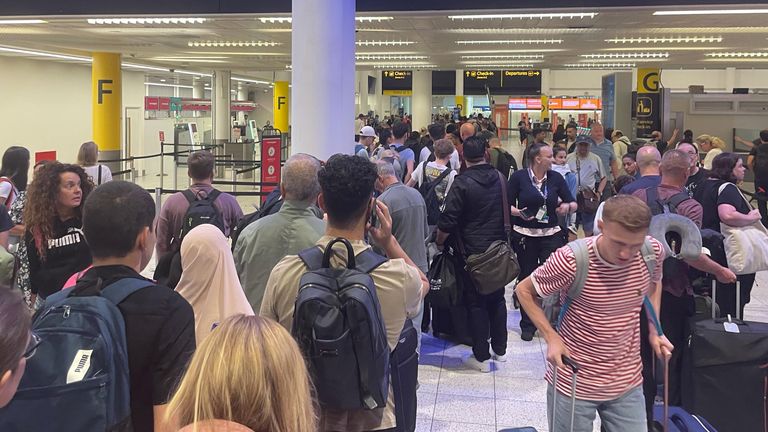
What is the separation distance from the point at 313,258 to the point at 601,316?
129 cm

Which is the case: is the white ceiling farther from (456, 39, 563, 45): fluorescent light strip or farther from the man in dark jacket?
the man in dark jacket

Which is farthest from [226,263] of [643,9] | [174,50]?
[174,50]

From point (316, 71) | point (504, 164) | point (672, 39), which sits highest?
point (672, 39)

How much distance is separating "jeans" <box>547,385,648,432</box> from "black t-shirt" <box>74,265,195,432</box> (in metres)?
1.72

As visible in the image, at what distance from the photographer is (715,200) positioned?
4609mm

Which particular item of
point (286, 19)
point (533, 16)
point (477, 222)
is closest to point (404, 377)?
point (477, 222)

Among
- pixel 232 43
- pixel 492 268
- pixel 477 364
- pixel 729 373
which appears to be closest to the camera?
pixel 729 373

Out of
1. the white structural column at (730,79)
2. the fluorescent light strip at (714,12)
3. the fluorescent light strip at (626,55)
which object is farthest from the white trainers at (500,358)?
the white structural column at (730,79)

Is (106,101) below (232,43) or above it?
below

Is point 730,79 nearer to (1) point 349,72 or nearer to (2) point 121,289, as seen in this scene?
(1) point 349,72

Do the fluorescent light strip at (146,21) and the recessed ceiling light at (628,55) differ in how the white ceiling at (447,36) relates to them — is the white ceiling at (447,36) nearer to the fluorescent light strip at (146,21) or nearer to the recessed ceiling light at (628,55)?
the fluorescent light strip at (146,21)

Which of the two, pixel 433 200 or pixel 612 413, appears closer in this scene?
pixel 612 413

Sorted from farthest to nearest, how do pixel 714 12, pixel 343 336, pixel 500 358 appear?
pixel 714 12
pixel 500 358
pixel 343 336

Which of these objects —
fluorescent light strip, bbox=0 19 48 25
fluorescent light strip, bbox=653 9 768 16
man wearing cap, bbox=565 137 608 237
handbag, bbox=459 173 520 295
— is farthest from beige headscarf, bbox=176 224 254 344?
fluorescent light strip, bbox=0 19 48 25
